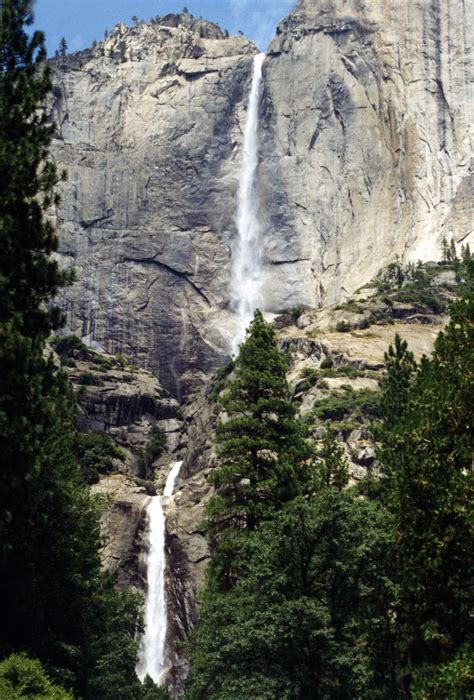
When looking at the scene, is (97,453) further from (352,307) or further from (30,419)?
(30,419)

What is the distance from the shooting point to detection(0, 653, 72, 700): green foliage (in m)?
18.7

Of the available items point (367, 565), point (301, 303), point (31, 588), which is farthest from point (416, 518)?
point (301, 303)

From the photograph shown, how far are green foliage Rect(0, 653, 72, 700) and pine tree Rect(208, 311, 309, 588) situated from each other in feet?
32.2

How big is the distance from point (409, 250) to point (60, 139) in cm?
4791

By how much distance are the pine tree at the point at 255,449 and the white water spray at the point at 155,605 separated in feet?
93.4

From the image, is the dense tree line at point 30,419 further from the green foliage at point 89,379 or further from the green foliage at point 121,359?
the green foliage at point 121,359

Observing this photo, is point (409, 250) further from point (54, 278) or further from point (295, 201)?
point (54, 278)

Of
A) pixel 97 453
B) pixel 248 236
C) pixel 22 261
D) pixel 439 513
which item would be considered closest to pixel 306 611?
pixel 439 513

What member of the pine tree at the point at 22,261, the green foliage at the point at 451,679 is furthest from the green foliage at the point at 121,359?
the green foliage at the point at 451,679

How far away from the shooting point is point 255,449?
30219 mm

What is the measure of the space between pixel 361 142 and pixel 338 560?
317ft

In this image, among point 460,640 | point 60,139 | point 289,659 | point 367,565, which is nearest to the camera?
point 460,640

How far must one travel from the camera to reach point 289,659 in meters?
23.5

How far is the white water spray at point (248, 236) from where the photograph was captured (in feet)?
362
